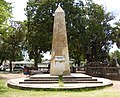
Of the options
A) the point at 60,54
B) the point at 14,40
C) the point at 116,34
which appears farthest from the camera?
the point at 14,40

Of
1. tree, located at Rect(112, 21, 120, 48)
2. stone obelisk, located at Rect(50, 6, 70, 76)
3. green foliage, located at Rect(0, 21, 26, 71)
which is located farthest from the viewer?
green foliage, located at Rect(0, 21, 26, 71)

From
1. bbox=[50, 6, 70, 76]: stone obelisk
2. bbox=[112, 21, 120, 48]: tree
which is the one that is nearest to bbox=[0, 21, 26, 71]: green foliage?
bbox=[112, 21, 120, 48]: tree

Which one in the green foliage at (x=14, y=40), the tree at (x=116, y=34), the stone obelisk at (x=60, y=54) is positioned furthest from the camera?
the green foliage at (x=14, y=40)

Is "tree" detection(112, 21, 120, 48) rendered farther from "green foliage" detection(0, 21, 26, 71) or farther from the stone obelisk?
the stone obelisk

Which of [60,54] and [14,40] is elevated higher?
[14,40]

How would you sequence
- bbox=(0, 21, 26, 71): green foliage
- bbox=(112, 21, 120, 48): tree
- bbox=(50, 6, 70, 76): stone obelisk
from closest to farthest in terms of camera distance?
1. bbox=(50, 6, 70, 76): stone obelisk
2. bbox=(112, 21, 120, 48): tree
3. bbox=(0, 21, 26, 71): green foliage

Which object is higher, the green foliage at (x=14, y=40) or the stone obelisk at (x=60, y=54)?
the green foliage at (x=14, y=40)

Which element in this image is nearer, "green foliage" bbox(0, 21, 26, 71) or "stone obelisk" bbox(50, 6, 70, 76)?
"stone obelisk" bbox(50, 6, 70, 76)

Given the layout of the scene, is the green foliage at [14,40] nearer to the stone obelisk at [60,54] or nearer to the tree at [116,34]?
the tree at [116,34]

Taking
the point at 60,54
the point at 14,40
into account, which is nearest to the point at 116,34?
the point at 14,40

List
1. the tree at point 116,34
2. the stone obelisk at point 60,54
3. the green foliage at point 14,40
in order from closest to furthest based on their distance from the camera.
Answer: the stone obelisk at point 60,54 < the tree at point 116,34 < the green foliage at point 14,40

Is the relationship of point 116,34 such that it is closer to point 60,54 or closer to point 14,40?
point 14,40

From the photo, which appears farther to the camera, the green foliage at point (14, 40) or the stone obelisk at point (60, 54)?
the green foliage at point (14, 40)

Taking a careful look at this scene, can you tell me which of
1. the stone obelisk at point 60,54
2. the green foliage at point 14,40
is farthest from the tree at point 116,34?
the stone obelisk at point 60,54
